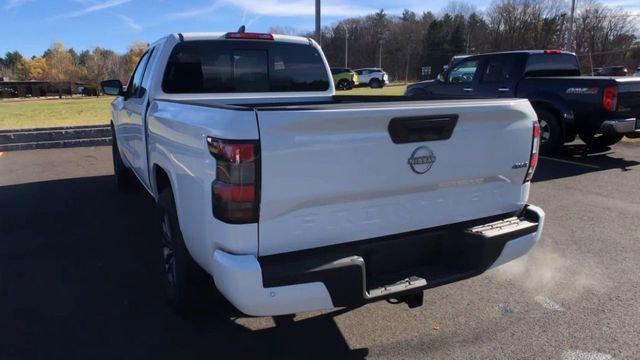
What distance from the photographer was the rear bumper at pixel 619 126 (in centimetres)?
827

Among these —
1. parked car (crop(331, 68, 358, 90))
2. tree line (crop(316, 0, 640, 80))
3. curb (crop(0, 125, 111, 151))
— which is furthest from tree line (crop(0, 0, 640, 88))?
curb (crop(0, 125, 111, 151))

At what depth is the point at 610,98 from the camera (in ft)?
27.2

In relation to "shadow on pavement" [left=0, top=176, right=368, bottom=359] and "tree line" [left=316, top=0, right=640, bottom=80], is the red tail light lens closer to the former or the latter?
"shadow on pavement" [left=0, top=176, right=368, bottom=359]

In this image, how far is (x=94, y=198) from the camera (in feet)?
22.4

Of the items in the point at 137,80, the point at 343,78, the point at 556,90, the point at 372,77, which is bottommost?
the point at 556,90

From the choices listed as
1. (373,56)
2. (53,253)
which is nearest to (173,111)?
(53,253)

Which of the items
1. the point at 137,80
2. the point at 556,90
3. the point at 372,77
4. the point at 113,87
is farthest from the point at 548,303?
the point at 372,77

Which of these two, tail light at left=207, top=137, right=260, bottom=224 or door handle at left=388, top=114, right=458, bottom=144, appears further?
door handle at left=388, top=114, right=458, bottom=144

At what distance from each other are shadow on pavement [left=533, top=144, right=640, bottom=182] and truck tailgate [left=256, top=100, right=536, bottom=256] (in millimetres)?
5154

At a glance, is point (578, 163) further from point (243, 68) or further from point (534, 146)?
point (243, 68)

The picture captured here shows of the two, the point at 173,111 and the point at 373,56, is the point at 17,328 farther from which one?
the point at 373,56

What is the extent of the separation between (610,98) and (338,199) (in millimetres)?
7561

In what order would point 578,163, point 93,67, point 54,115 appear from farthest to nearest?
point 93,67, point 54,115, point 578,163

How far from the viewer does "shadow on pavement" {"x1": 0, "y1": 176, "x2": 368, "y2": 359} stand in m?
3.08
